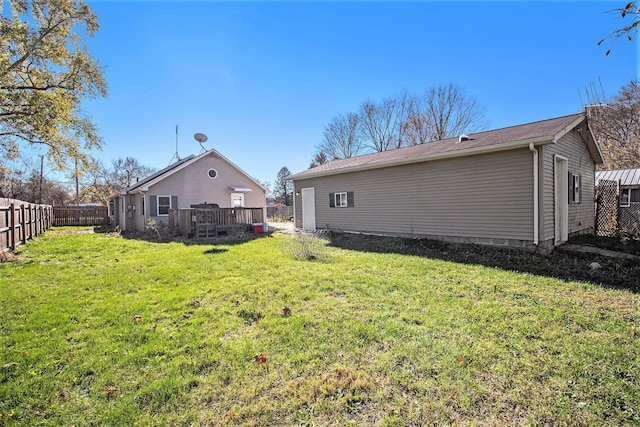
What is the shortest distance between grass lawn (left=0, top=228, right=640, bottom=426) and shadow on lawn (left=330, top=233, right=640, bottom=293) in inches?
29.3

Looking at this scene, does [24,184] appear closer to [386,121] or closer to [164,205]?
[164,205]

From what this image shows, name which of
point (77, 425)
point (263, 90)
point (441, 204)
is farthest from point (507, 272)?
point (263, 90)

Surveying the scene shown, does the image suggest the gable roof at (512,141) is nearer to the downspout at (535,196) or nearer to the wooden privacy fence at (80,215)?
the downspout at (535,196)

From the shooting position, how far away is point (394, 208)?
1064 centimetres

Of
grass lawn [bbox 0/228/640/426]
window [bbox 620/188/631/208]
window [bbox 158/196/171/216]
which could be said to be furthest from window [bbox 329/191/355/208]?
window [bbox 620/188/631/208]

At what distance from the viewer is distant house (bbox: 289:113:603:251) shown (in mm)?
7570

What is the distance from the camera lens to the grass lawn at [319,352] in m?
2.14

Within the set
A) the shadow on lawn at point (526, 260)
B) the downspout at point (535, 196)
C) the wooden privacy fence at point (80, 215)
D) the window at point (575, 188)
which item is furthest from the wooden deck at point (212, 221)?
the wooden privacy fence at point (80, 215)

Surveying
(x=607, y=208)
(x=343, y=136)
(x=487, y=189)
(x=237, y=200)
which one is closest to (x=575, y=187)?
(x=607, y=208)

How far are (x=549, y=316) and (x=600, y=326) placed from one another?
0.47m

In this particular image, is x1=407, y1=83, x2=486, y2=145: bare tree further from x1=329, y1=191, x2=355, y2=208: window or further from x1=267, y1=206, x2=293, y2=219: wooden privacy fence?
x1=329, y1=191, x2=355, y2=208: window

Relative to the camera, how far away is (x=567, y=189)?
8945 mm

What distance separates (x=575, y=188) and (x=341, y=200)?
8.13 meters

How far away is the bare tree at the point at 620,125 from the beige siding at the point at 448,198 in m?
16.3
